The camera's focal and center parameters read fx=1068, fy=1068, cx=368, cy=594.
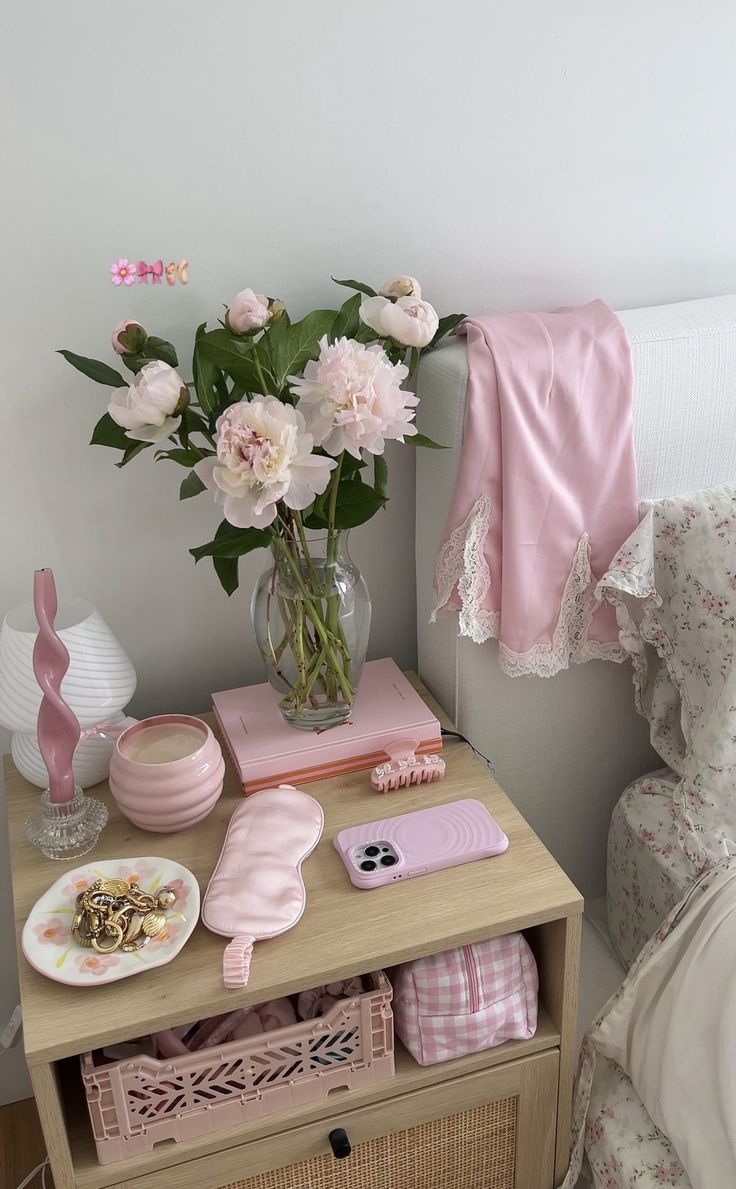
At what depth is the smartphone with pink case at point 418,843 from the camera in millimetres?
1177

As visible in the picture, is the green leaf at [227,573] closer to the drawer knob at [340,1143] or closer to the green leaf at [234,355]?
the green leaf at [234,355]

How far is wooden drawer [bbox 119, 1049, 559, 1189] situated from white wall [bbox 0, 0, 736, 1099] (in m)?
0.61

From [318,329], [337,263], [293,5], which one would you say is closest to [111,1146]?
[318,329]

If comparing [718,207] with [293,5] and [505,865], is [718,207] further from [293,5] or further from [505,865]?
[505,865]

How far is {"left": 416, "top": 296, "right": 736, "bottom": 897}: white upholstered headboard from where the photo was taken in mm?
1347

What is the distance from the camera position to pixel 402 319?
115 centimetres

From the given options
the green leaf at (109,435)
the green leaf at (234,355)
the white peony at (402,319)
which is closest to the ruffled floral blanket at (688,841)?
the white peony at (402,319)

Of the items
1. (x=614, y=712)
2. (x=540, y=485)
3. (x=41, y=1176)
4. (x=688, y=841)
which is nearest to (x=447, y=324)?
(x=540, y=485)

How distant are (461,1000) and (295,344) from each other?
2.42 feet

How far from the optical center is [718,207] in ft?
4.85

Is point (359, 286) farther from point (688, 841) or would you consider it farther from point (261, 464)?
point (688, 841)

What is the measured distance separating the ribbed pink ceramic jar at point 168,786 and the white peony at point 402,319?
0.51m

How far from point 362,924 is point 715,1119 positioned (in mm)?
436

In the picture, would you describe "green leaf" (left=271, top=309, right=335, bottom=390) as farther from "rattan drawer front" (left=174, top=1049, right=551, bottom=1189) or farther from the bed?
"rattan drawer front" (left=174, top=1049, right=551, bottom=1189)
